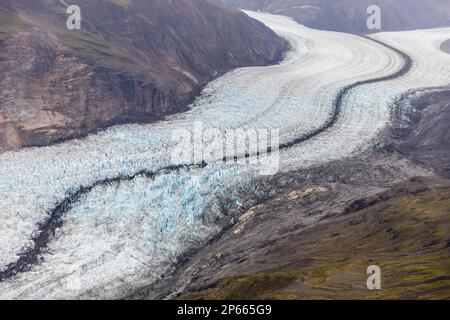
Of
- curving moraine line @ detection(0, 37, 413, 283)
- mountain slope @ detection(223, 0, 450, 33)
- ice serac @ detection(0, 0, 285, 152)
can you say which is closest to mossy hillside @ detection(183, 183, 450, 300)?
curving moraine line @ detection(0, 37, 413, 283)

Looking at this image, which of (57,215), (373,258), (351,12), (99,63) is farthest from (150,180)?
(351,12)

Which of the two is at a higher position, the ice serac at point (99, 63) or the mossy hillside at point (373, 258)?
the ice serac at point (99, 63)

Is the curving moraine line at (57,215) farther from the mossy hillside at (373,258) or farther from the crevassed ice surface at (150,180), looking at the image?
the mossy hillside at (373,258)

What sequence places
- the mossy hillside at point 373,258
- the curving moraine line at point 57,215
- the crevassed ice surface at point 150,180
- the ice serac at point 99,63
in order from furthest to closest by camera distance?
the ice serac at point 99,63 < the crevassed ice surface at point 150,180 < the curving moraine line at point 57,215 < the mossy hillside at point 373,258

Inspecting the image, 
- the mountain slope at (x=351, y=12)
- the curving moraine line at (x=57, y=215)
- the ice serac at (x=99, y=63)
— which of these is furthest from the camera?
the mountain slope at (x=351, y=12)

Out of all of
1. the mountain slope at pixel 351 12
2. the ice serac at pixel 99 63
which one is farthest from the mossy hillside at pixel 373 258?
the mountain slope at pixel 351 12

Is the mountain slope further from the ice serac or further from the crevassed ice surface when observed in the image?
the ice serac
